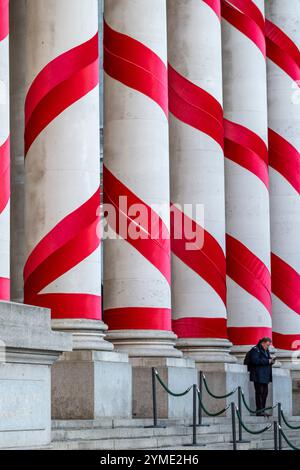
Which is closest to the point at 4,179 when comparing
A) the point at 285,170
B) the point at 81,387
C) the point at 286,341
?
the point at 81,387

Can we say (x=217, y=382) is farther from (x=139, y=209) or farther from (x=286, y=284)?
(x=286, y=284)

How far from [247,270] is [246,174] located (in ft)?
8.24

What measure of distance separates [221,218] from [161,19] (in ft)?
18.4

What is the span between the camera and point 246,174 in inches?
1416

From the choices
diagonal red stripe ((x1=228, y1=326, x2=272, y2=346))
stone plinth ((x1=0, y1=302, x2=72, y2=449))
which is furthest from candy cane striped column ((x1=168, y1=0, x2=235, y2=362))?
stone plinth ((x1=0, y1=302, x2=72, y2=449))

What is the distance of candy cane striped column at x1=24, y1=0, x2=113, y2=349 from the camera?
2527 cm

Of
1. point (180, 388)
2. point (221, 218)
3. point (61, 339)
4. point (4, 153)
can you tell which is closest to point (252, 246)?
point (221, 218)

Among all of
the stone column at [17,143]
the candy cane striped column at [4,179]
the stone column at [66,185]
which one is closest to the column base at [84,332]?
the stone column at [66,185]

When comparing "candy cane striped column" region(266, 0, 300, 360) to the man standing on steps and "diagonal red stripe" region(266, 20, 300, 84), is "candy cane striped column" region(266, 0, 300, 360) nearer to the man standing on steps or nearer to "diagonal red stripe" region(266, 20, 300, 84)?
"diagonal red stripe" region(266, 20, 300, 84)

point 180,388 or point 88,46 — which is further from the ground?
point 88,46

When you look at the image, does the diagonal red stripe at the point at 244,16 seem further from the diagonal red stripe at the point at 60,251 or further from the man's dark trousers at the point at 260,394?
the diagonal red stripe at the point at 60,251

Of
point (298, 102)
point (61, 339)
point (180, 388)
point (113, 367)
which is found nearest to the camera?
point (61, 339)

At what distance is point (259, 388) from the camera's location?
32.5 metres

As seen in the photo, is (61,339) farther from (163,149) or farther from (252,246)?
(252,246)
